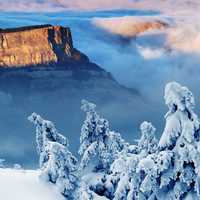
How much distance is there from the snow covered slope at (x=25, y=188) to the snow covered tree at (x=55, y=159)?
490mm

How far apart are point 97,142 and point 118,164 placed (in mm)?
6759

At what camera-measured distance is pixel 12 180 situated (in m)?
29.6

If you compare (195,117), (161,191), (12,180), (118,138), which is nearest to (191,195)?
(161,191)

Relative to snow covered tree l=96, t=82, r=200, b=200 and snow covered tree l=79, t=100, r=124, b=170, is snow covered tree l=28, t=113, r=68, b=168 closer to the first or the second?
snow covered tree l=79, t=100, r=124, b=170

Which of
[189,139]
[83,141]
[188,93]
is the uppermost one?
[83,141]

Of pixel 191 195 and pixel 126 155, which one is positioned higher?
pixel 126 155

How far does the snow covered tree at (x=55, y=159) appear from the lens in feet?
87.5

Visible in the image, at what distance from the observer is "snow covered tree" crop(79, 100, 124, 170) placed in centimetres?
2884

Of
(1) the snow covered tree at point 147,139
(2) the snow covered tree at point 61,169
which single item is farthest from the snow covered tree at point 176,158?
(2) the snow covered tree at point 61,169

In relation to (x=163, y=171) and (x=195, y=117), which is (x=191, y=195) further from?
(x=195, y=117)

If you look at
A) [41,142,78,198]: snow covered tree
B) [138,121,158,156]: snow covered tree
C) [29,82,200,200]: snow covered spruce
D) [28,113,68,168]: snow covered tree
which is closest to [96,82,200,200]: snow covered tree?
[29,82,200,200]: snow covered spruce

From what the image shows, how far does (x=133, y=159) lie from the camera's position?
850 inches

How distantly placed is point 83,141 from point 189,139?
34.1 feet

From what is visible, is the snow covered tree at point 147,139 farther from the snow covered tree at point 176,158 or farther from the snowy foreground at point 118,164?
the snow covered tree at point 176,158
